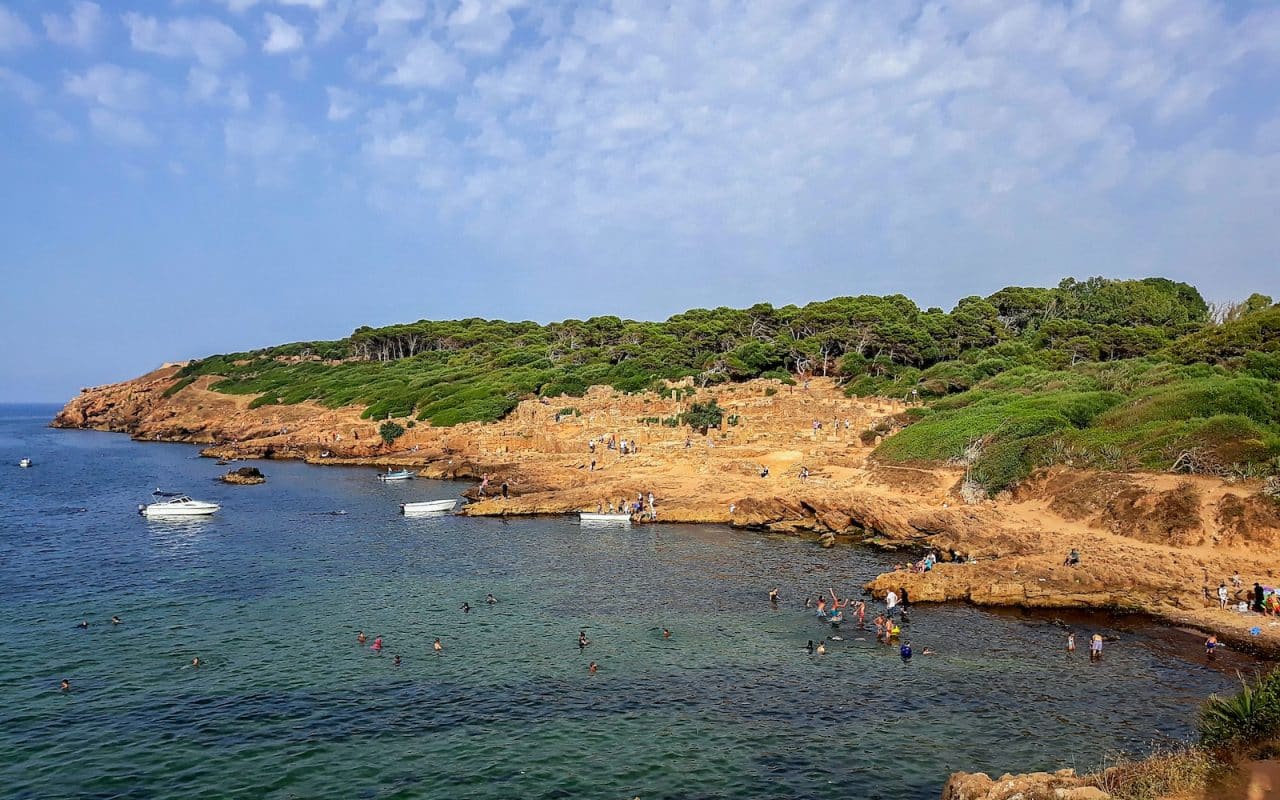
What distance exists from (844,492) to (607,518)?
50.0ft

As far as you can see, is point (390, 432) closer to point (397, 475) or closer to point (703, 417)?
point (397, 475)

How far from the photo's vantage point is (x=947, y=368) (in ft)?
259

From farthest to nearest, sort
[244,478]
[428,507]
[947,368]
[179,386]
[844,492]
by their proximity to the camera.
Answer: [179,386]
[947,368]
[244,478]
[428,507]
[844,492]

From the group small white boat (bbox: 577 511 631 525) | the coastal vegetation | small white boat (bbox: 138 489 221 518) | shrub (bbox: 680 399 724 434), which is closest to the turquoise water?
small white boat (bbox: 577 511 631 525)

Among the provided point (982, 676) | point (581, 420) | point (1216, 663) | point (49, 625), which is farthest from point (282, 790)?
point (581, 420)

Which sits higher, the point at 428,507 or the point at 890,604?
the point at 428,507

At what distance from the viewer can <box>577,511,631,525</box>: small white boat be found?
50.5 m

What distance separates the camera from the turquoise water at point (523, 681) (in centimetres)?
1972

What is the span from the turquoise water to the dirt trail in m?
2.90

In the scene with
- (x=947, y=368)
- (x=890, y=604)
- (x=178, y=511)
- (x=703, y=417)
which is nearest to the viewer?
(x=890, y=604)

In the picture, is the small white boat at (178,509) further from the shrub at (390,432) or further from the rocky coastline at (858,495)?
the shrub at (390,432)

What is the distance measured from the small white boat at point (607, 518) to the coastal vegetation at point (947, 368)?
19540 millimetres

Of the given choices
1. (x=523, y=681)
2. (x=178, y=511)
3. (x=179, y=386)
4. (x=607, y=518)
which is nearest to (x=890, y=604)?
(x=523, y=681)

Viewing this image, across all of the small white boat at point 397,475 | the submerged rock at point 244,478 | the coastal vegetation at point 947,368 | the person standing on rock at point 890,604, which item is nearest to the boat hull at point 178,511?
the submerged rock at point 244,478
